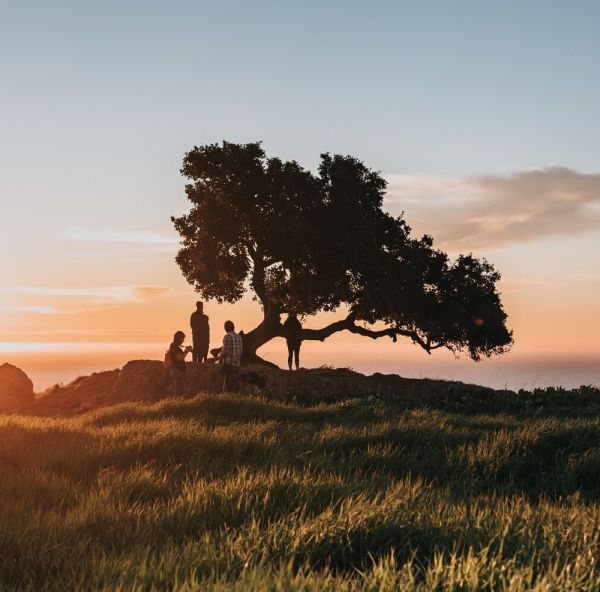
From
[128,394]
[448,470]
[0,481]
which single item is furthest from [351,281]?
[0,481]

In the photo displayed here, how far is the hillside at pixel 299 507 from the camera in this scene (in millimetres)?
5105

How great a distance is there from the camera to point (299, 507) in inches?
261

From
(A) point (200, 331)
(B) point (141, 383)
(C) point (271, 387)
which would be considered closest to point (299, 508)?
(C) point (271, 387)

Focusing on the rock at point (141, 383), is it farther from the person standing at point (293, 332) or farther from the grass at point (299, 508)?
the grass at point (299, 508)

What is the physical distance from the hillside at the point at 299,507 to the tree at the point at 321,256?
61.1ft

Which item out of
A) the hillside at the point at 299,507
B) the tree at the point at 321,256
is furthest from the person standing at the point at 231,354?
the tree at the point at 321,256

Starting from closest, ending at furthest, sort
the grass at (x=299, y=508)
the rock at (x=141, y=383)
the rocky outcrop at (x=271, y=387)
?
the grass at (x=299, y=508) → the rocky outcrop at (x=271, y=387) → the rock at (x=141, y=383)

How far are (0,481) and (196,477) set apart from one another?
2326 millimetres

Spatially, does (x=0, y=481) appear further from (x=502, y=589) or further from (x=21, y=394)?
(x=21, y=394)

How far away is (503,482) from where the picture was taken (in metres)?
9.72

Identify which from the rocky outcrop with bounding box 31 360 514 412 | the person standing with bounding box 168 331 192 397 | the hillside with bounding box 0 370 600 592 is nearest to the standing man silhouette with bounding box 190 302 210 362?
the rocky outcrop with bounding box 31 360 514 412

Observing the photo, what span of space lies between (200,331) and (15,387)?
9.26 metres

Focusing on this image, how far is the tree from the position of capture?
32.0 metres

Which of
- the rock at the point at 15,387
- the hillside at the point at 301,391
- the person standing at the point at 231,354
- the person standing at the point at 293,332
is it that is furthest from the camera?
the person standing at the point at 293,332
